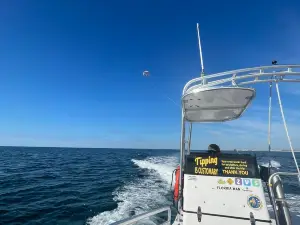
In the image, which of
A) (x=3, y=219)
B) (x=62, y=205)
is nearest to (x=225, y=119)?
(x=62, y=205)

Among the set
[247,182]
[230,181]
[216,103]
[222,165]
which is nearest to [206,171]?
[222,165]

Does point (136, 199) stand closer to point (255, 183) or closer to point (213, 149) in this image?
point (213, 149)

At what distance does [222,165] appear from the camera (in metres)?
4.70

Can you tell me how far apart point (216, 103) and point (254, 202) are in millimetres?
2726

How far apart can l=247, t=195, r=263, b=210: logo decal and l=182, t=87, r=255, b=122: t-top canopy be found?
2.39m

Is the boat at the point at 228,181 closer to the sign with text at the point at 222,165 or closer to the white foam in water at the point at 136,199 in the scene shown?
the sign with text at the point at 222,165

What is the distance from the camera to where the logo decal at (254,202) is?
13.4 ft

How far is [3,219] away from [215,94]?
395 inches

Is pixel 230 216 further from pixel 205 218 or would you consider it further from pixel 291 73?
pixel 291 73

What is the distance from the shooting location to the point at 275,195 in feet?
14.7

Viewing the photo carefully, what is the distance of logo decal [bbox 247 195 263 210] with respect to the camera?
408cm

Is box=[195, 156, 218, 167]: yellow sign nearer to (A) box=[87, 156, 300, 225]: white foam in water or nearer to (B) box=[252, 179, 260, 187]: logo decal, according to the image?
(B) box=[252, 179, 260, 187]: logo decal

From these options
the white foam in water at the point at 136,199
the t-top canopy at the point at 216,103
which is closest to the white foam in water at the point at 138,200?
the white foam in water at the point at 136,199

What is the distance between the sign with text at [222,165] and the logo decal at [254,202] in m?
0.45
